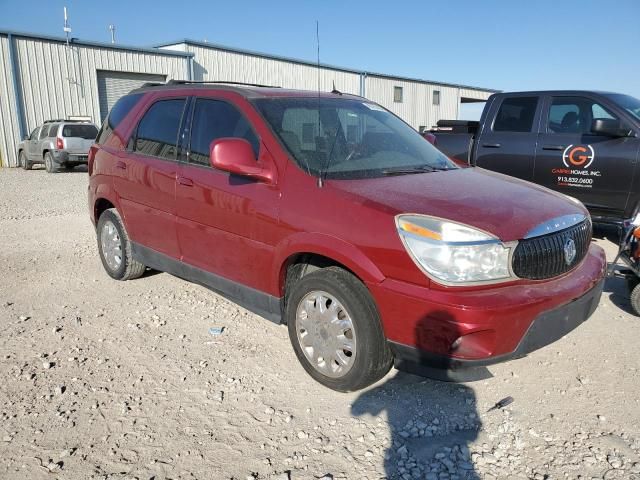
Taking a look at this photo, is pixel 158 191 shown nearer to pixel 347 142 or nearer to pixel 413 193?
pixel 347 142

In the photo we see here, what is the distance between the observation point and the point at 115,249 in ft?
16.6

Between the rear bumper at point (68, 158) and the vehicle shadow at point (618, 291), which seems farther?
the rear bumper at point (68, 158)

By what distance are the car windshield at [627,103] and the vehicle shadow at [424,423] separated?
4902mm

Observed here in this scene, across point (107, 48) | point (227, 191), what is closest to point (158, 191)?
point (227, 191)

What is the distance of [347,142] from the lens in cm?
356

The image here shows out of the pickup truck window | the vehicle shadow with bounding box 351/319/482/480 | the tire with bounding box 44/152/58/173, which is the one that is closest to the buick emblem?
the vehicle shadow with bounding box 351/319/482/480

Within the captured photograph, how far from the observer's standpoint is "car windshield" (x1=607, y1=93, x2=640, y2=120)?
6293 millimetres

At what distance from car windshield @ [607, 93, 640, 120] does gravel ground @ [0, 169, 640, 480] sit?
10.1 feet

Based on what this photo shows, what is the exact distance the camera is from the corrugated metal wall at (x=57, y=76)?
18.5m

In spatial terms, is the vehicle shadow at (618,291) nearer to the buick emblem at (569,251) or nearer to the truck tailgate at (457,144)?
the buick emblem at (569,251)

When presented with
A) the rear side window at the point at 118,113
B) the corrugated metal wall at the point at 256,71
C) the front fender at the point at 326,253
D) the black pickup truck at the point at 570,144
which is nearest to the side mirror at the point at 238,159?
the front fender at the point at 326,253

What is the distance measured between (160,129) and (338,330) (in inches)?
96.8

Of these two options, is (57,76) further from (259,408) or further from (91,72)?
(259,408)

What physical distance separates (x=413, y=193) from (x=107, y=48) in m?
21.0
